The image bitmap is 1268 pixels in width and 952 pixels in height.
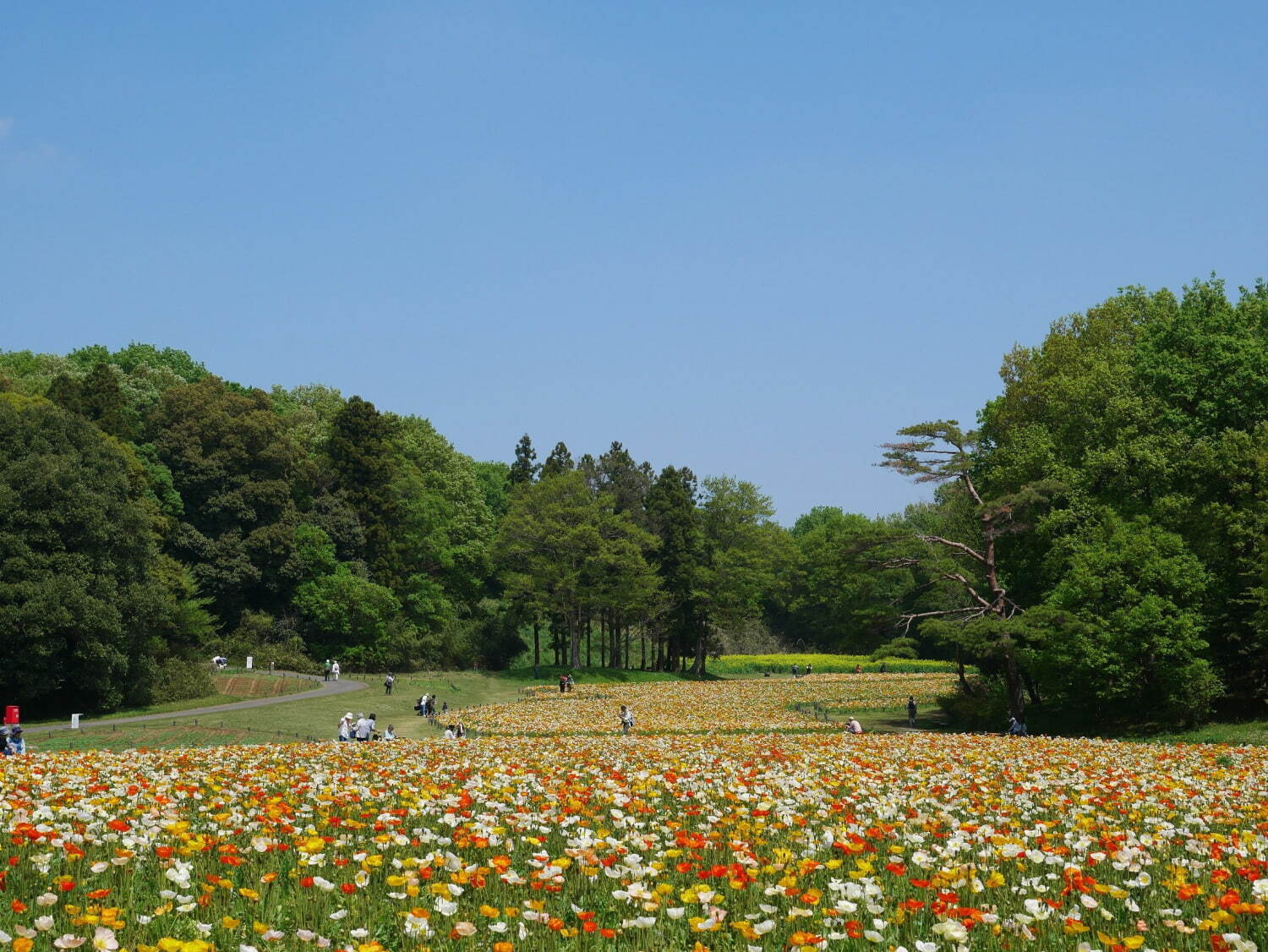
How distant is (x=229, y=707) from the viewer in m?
45.8

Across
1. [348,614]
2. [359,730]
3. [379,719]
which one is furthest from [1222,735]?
[348,614]

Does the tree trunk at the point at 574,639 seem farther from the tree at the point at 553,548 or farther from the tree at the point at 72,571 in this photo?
the tree at the point at 72,571

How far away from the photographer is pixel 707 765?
48.6ft

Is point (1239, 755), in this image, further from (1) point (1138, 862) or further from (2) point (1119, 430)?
(2) point (1119, 430)

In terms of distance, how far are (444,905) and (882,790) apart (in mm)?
7768

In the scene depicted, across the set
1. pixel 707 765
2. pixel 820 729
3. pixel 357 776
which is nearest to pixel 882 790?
pixel 707 765

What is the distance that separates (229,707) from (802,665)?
195ft

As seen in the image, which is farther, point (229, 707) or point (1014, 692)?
point (229, 707)

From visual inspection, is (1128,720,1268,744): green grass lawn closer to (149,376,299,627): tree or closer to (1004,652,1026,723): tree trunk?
(1004,652,1026,723): tree trunk

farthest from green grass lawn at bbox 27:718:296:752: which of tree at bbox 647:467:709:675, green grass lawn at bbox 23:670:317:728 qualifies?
tree at bbox 647:467:709:675

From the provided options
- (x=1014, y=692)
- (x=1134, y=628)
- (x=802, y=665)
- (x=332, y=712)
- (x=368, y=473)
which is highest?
(x=368, y=473)

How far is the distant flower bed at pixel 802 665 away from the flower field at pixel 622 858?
80.9m

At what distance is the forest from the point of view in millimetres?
34906

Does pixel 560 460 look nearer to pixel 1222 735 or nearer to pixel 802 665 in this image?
pixel 802 665
